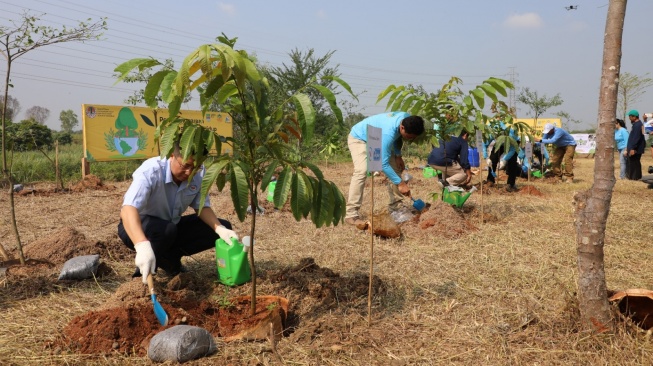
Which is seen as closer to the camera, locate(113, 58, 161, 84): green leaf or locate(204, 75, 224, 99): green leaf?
locate(113, 58, 161, 84): green leaf

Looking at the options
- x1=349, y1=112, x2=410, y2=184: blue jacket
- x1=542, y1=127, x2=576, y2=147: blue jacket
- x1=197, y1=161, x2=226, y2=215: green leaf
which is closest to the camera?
Answer: x1=197, y1=161, x2=226, y2=215: green leaf

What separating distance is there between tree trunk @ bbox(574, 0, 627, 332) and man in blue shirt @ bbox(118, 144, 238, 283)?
2.02 m

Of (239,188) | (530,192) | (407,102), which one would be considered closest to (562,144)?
(530,192)

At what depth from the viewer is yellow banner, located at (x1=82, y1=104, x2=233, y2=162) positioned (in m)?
9.72

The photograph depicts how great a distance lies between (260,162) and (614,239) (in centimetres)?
397

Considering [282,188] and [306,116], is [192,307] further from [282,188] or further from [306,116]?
[306,116]

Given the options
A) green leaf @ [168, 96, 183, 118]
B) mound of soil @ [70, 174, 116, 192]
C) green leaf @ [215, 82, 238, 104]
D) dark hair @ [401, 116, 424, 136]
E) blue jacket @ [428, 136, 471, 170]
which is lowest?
mound of soil @ [70, 174, 116, 192]

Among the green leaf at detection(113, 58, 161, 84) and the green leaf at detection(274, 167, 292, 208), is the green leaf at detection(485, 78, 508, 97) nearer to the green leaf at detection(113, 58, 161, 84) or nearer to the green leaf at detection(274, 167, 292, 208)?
the green leaf at detection(274, 167, 292, 208)

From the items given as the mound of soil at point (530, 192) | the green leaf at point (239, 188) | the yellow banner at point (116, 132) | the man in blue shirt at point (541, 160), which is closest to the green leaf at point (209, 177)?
the green leaf at point (239, 188)

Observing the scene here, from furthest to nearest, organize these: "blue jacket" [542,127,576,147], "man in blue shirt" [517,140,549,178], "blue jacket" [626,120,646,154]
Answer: "man in blue shirt" [517,140,549,178] → "blue jacket" [542,127,576,147] → "blue jacket" [626,120,646,154]

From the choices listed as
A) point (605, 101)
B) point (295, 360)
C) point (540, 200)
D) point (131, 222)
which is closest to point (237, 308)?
point (295, 360)

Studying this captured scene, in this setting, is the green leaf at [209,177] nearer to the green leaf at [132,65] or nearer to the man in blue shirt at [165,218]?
the green leaf at [132,65]

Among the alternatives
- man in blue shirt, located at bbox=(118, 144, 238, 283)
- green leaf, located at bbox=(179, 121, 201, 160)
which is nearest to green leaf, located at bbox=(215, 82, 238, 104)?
green leaf, located at bbox=(179, 121, 201, 160)

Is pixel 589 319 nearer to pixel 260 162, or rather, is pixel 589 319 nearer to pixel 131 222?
pixel 260 162
